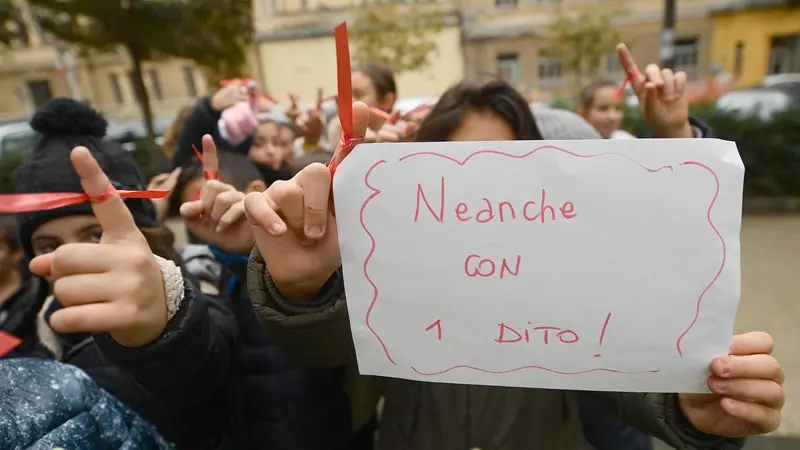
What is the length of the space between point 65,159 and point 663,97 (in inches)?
58.6

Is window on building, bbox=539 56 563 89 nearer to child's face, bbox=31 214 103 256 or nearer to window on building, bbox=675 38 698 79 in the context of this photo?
window on building, bbox=675 38 698 79

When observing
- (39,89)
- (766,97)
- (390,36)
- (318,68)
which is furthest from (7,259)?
(39,89)

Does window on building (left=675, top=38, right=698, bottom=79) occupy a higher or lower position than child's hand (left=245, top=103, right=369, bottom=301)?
lower

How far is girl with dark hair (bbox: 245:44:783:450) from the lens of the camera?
779mm

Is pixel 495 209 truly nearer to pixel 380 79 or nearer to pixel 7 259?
pixel 7 259

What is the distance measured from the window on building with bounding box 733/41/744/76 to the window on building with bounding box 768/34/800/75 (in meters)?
0.83

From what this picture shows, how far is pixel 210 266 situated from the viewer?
136 cm

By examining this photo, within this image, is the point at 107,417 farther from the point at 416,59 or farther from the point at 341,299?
the point at 416,59

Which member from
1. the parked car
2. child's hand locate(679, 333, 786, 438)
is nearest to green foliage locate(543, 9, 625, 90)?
the parked car

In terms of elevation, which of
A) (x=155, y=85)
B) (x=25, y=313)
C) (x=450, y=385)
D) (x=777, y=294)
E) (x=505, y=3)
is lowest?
(x=777, y=294)

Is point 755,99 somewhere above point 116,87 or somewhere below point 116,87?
below

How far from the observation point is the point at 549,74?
1858cm

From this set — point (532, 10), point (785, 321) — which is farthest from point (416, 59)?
point (785, 321)

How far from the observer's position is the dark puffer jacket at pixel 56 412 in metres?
0.75
